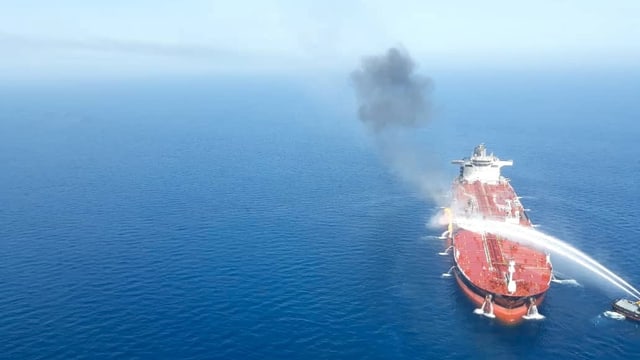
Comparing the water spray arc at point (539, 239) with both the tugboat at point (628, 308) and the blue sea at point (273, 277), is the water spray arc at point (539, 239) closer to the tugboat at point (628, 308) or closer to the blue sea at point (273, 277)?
the blue sea at point (273, 277)

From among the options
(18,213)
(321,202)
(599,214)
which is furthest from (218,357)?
(599,214)

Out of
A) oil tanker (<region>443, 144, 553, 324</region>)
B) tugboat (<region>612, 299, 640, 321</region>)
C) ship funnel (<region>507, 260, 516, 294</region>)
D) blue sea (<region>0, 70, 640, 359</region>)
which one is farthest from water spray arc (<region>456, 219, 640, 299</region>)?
ship funnel (<region>507, 260, 516, 294</region>)

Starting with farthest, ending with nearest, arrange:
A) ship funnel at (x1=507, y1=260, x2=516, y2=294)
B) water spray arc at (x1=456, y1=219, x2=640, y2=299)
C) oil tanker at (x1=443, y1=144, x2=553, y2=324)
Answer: water spray arc at (x1=456, y1=219, x2=640, y2=299) → oil tanker at (x1=443, y1=144, x2=553, y2=324) → ship funnel at (x1=507, y1=260, x2=516, y2=294)

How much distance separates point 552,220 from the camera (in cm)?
15412

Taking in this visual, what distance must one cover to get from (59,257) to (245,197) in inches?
2517

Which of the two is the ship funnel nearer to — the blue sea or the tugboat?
the blue sea

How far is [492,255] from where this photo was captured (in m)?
120

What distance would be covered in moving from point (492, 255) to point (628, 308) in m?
28.6

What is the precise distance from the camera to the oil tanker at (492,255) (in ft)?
333

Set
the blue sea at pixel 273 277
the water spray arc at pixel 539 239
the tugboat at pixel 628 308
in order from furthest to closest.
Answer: the water spray arc at pixel 539 239
the tugboat at pixel 628 308
the blue sea at pixel 273 277

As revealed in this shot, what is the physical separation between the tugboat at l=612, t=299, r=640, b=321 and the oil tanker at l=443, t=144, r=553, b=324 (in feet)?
41.1

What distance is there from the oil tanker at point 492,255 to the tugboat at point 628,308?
12.5 m

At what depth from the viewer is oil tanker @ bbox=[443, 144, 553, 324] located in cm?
10162

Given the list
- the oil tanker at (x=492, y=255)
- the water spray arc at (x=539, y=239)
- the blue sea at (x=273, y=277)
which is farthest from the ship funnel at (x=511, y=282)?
the water spray arc at (x=539, y=239)
